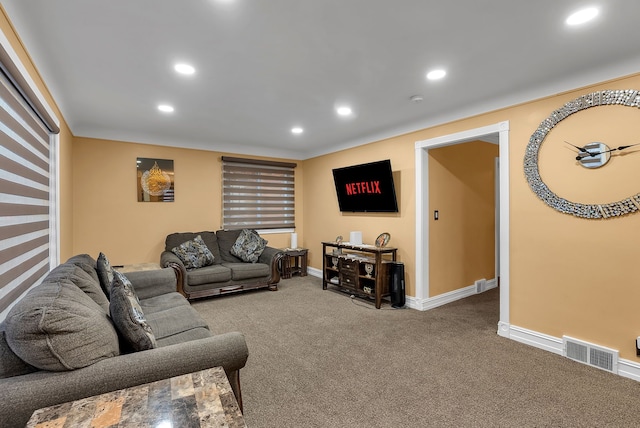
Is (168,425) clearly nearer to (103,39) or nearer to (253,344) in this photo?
(253,344)

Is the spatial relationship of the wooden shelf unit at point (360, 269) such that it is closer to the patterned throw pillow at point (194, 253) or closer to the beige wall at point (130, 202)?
the patterned throw pillow at point (194, 253)

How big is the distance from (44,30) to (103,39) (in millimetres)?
316

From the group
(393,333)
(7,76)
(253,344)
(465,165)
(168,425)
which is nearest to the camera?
(168,425)

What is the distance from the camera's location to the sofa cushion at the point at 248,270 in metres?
4.59

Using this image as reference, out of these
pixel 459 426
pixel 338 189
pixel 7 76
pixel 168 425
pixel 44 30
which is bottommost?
pixel 459 426

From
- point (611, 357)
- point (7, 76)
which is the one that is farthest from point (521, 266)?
point (7, 76)

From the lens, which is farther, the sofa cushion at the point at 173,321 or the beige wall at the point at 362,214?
the beige wall at the point at 362,214

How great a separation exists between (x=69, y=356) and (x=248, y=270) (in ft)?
11.3

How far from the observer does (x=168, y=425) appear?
3.08 ft

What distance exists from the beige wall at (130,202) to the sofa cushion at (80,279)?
8.30 feet

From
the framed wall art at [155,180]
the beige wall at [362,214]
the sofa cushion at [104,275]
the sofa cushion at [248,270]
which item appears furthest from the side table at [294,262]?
the sofa cushion at [104,275]

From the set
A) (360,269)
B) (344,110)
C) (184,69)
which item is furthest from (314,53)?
(360,269)

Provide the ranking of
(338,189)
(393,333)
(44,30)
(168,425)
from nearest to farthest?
(168,425)
(44,30)
(393,333)
(338,189)

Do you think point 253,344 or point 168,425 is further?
point 253,344
